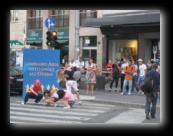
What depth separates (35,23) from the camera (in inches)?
1383

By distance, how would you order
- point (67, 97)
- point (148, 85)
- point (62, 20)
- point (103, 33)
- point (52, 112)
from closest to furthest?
1. point (148, 85)
2. point (52, 112)
3. point (67, 97)
4. point (103, 33)
5. point (62, 20)

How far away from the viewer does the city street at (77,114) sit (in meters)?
11.2

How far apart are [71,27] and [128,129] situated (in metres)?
21.9

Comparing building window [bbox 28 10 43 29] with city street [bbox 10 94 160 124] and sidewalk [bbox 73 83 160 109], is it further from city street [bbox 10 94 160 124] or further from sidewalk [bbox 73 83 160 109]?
city street [bbox 10 94 160 124]

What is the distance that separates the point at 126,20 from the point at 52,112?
1252 cm

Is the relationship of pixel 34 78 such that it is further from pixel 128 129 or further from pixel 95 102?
pixel 128 129

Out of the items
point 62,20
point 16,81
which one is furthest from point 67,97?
point 62,20

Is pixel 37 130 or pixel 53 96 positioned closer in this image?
pixel 37 130

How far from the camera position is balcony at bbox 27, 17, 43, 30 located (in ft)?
113

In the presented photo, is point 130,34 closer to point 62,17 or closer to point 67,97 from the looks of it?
point 62,17

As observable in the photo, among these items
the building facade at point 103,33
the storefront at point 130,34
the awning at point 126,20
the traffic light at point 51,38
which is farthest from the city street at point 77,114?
the storefront at point 130,34

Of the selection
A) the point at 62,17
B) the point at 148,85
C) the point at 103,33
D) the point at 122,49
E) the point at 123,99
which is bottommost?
the point at 123,99
